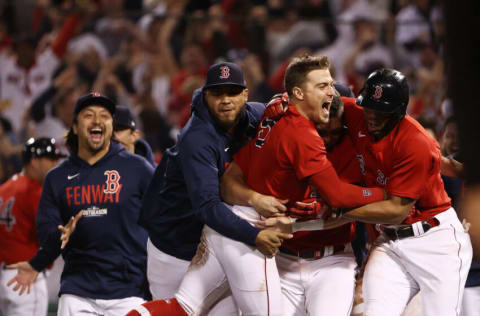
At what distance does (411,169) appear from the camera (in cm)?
328

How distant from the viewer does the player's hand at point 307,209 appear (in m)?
3.35

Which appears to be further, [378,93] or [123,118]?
[123,118]

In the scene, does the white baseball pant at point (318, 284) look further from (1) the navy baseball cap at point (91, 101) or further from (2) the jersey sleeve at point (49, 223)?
(1) the navy baseball cap at point (91, 101)

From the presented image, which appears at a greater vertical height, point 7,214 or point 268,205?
point 268,205

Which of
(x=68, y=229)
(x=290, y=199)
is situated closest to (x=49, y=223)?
(x=68, y=229)

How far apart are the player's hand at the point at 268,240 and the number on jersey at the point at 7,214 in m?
2.85

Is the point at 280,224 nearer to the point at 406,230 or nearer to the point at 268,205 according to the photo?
the point at 268,205

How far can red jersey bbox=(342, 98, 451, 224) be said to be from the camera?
3.29 m

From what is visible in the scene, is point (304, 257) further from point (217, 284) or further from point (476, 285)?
point (476, 285)

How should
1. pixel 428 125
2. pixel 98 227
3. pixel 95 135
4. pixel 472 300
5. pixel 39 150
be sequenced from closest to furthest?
pixel 98 227 < pixel 95 135 < pixel 472 300 < pixel 39 150 < pixel 428 125

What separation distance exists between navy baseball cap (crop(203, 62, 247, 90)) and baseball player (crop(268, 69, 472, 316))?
0.69 m

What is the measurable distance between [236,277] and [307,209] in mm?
545

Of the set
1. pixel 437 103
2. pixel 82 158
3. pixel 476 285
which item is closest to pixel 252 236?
pixel 82 158

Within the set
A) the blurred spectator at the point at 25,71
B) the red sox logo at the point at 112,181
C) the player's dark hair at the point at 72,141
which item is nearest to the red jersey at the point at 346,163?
the red sox logo at the point at 112,181
